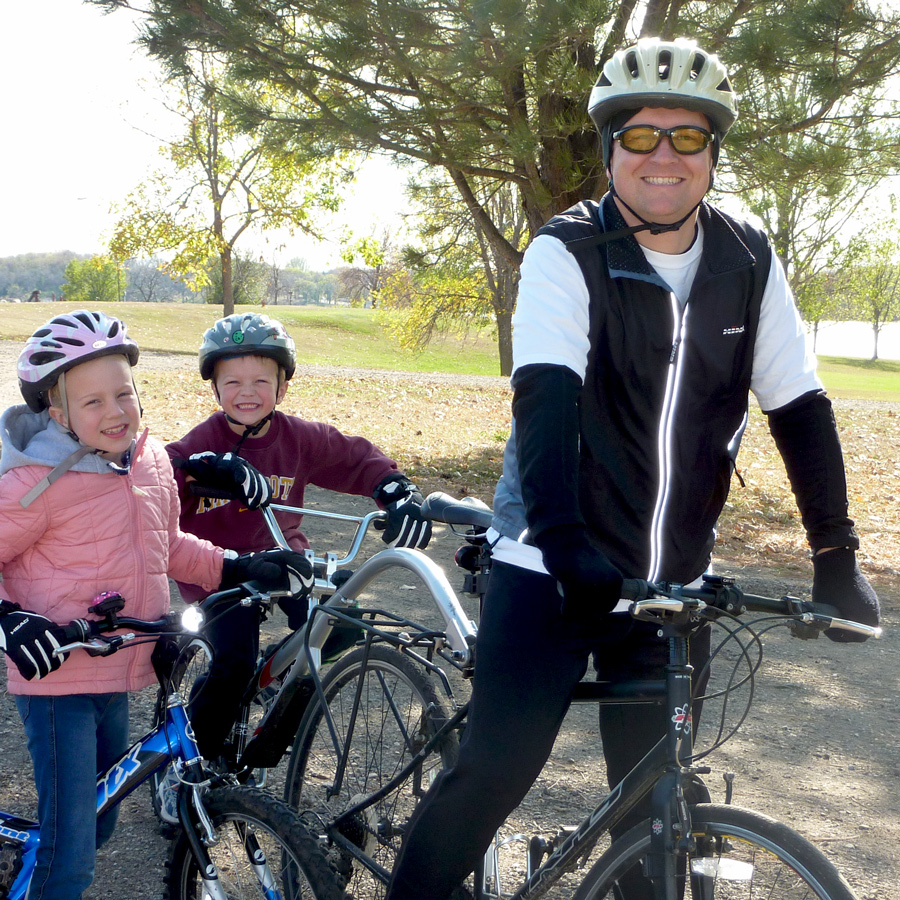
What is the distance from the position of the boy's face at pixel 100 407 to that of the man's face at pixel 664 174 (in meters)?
1.47

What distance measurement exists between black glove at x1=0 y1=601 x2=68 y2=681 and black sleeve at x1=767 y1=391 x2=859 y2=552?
1710 mm

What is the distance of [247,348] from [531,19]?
5804 millimetres

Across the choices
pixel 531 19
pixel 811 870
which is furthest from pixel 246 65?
pixel 811 870

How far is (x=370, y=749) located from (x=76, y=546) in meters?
1.02

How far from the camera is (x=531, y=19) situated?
8.15 metres

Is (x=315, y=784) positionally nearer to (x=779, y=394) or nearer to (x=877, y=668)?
(x=779, y=394)

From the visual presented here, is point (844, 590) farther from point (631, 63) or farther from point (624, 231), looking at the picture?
point (631, 63)

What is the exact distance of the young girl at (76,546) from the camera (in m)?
2.57

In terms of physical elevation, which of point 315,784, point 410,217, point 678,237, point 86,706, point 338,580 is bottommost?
point 315,784

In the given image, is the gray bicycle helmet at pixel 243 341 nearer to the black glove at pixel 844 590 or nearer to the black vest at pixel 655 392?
the black vest at pixel 655 392

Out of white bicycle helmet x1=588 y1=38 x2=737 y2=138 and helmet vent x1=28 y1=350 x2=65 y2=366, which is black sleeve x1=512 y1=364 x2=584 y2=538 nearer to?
white bicycle helmet x1=588 y1=38 x2=737 y2=138

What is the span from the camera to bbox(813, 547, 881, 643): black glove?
203cm

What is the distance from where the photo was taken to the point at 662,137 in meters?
2.13

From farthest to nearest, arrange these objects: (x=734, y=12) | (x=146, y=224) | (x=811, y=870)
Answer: (x=146, y=224)
(x=734, y=12)
(x=811, y=870)
